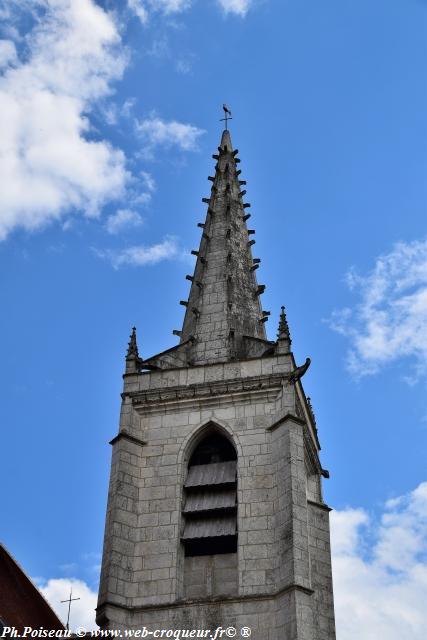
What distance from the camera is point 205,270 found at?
29484 mm

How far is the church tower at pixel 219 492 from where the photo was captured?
22.2 m

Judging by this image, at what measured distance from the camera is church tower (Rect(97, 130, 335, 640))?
2223 cm

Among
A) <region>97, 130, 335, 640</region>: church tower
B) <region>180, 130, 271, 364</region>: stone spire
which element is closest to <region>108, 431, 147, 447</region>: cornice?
<region>97, 130, 335, 640</region>: church tower

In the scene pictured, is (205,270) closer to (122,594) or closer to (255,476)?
(255,476)

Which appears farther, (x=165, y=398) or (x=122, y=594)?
(x=165, y=398)

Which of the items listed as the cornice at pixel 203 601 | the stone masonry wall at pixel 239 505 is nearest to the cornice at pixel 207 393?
the stone masonry wall at pixel 239 505

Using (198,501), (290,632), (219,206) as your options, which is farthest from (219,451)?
(219,206)

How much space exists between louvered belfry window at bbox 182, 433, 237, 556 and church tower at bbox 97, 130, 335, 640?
3 centimetres

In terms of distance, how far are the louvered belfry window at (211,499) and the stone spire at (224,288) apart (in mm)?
2734

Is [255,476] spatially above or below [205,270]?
below

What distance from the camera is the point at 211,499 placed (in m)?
24.2

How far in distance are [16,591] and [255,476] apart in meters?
5.98

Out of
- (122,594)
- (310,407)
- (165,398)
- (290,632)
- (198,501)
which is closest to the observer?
(290,632)

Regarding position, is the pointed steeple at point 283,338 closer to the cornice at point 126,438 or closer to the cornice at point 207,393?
the cornice at point 207,393
